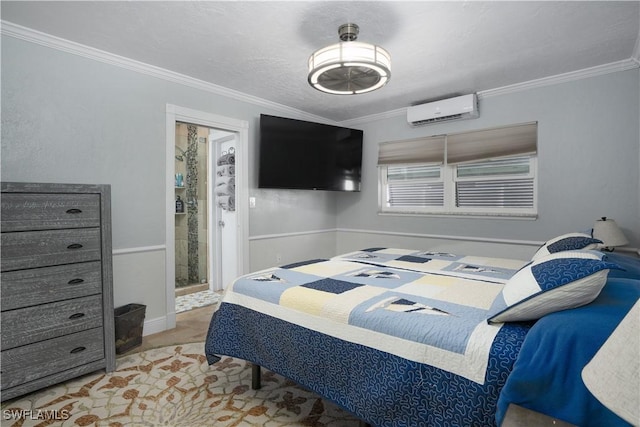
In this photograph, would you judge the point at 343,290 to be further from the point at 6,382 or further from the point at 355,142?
the point at 355,142

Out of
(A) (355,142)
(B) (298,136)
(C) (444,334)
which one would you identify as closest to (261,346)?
(C) (444,334)

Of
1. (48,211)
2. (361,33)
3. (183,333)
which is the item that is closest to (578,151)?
(361,33)

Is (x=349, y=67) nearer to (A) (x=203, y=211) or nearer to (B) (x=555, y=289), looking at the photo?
(B) (x=555, y=289)

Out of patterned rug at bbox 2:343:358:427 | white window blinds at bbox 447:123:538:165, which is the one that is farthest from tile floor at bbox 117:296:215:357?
white window blinds at bbox 447:123:538:165

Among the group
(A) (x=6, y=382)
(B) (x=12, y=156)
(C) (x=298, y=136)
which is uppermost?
(C) (x=298, y=136)

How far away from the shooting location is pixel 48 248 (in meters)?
2.17

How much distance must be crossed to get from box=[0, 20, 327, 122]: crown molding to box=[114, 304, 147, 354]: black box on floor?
6.98 ft

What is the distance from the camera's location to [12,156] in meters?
2.38

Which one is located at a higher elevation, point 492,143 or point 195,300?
point 492,143

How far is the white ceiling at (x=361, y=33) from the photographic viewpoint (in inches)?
85.6

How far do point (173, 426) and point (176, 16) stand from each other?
8.40ft

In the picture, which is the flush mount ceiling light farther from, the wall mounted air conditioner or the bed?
the wall mounted air conditioner

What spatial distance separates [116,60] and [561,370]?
11.8ft

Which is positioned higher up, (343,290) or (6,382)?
(343,290)
